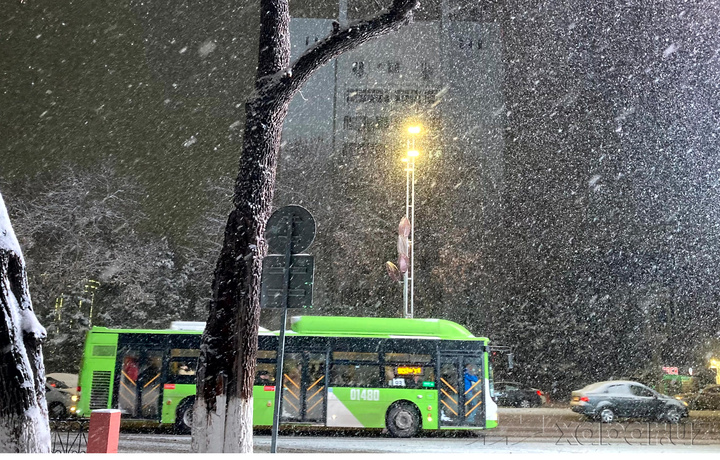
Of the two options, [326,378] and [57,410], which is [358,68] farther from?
[326,378]

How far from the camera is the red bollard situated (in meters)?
6.14

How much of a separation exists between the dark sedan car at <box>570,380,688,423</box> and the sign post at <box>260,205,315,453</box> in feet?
49.1

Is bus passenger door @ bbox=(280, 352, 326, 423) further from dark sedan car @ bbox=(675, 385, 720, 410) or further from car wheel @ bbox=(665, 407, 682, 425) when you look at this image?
dark sedan car @ bbox=(675, 385, 720, 410)

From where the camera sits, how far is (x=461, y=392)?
14.3 m

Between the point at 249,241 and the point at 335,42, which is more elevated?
the point at 335,42

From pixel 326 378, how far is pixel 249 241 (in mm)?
7205

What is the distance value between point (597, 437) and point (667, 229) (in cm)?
2123

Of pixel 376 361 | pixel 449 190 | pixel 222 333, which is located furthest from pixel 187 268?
pixel 222 333

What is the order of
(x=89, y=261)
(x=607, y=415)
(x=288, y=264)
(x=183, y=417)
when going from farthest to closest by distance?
(x=89, y=261) → (x=607, y=415) → (x=183, y=417) → (x=288, y=264)

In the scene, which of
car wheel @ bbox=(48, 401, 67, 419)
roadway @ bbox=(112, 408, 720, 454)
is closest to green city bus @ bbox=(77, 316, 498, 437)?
roadway @ bbox=(112, 408, 720, 454)

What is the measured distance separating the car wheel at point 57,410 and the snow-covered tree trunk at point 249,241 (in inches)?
523

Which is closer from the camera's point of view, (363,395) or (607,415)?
(363,395)

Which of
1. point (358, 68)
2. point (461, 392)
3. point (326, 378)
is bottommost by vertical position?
point (461, 392)

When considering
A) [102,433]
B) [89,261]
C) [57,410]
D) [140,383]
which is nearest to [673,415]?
[140,383]
